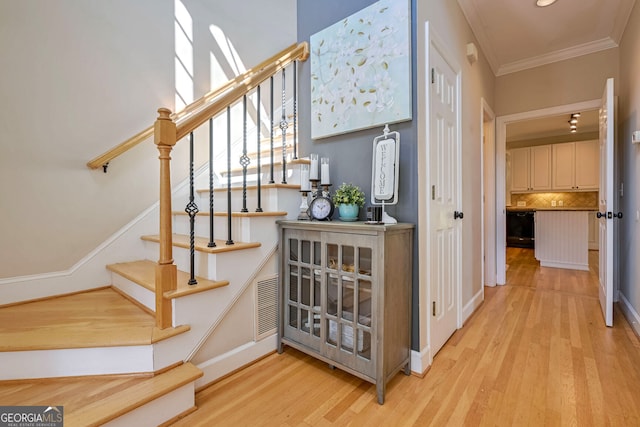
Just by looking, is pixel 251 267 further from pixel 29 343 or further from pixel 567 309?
pixel 567 309

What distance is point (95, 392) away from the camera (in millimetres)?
1286

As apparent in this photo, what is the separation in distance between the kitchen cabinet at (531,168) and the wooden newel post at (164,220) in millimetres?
7295

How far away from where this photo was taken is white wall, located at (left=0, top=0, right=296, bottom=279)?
1.92m

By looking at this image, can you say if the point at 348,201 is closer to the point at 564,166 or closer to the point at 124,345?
the point at 124,345

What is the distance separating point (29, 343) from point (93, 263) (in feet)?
3.06

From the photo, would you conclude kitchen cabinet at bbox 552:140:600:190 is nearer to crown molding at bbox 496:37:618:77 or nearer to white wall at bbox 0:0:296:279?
crown molding at bbox 496:37:618:77

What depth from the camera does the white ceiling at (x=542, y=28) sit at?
264 centimetres

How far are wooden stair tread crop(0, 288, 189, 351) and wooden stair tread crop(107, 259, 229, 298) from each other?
0.57ft

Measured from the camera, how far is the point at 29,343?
1.39 meters

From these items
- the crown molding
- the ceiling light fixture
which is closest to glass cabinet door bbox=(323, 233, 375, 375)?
the crown molding

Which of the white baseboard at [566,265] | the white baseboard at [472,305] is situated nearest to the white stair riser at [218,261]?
the white baseboard at [472,305]

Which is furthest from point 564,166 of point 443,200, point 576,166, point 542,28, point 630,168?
point 443,200

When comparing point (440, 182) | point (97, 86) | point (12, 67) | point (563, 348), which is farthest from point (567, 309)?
point (12, 67)

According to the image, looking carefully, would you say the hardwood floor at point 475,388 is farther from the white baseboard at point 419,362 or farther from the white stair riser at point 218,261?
the white stair riser at point 218,261
